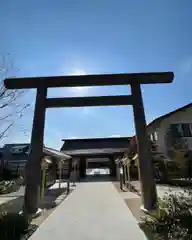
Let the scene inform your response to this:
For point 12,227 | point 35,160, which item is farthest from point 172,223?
point 35,160

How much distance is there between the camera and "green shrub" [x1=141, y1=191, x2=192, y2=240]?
11.0 feet

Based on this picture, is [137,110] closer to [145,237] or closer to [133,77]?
[133,77]

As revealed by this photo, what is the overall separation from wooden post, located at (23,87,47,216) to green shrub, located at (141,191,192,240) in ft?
11.7

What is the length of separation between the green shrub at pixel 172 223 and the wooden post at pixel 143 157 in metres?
1.21

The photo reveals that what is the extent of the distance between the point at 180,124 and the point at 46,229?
17270 mm

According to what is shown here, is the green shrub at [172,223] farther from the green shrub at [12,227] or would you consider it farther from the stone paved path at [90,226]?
the green shrub at [12,227]

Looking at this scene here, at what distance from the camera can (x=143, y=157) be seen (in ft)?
20.0

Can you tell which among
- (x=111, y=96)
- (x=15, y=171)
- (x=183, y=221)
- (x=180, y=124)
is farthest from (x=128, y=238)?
(x=15, y=171)

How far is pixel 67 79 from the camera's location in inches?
265

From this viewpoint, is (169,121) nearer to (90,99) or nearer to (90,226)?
(90,99)

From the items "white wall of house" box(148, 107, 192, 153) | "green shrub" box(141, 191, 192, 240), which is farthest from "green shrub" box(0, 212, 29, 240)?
"white wall of house" box(148, 107, 192, 153)

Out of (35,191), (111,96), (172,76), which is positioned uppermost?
(172,76)

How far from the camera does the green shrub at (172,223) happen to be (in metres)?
3.36

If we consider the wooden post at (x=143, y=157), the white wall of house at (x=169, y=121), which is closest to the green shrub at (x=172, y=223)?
the wooden post at (x=143, y=157)
